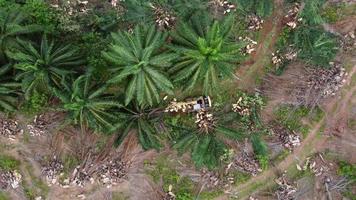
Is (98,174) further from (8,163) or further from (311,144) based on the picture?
(311,144)

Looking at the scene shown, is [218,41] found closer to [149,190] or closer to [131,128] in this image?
[131,128]

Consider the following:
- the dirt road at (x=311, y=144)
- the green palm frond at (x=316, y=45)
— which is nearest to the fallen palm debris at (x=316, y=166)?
the dirt road at (x=311, y=144)

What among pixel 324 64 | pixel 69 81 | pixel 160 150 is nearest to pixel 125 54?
pixel 69 81

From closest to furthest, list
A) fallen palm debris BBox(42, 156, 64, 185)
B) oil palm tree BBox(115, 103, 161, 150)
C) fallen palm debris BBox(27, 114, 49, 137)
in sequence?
1. oil palm tree BBox(115, 103, 161, 150)
2. fallen palm debris BBox(27, 114, 49, 137)
3. fallen palm debris BBox(42, 156, 64, 185)

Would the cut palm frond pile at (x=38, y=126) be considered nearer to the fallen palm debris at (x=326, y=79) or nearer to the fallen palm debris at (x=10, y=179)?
the fallen palm debris at (x=10, y=179)

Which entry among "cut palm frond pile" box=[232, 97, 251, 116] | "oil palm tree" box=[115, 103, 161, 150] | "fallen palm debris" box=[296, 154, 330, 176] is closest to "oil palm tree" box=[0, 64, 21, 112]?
"oil palm tree" box=[115, 103, 161, 150]

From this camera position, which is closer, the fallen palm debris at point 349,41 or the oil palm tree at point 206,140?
the oil palm tree at point 206,140

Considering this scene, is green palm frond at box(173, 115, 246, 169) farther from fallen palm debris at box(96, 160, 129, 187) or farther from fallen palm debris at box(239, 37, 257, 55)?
fallen palm debris at box(239, 37, 257, 55)
